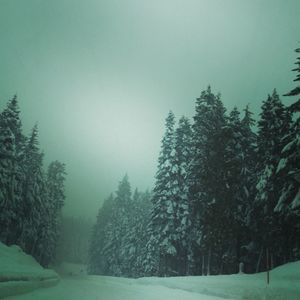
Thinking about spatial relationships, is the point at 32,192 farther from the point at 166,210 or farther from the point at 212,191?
the point at 212,191

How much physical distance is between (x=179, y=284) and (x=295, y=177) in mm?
9443

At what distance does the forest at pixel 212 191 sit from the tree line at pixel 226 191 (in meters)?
0.09

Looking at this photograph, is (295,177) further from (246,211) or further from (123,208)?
(123,208)

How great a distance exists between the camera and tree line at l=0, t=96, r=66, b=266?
3550 cm

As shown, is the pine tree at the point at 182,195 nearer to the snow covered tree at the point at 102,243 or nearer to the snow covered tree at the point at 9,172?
the snow covered tree at the point at 9,172

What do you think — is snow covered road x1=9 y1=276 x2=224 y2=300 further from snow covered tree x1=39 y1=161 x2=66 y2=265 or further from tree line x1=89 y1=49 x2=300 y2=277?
snow covered tree x1=39 y1=161 x2=66 y2=265

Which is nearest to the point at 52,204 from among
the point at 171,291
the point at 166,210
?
the point at 166,210

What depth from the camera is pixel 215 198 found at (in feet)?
104

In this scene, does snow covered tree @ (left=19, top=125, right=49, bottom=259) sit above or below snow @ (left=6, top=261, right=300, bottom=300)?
above

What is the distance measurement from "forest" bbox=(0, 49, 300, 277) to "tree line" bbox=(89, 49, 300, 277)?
9 centimetres

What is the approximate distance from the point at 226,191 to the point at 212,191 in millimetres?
1284

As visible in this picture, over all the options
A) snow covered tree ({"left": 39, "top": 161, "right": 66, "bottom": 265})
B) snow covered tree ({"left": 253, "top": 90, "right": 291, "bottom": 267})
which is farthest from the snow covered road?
snow covered tree ({"left": 39, "top": 161, "right": 66, "bottom": 265})

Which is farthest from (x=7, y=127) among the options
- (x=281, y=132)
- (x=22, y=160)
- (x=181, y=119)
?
(x=281, y=132)

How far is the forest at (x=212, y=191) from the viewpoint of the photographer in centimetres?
2815
